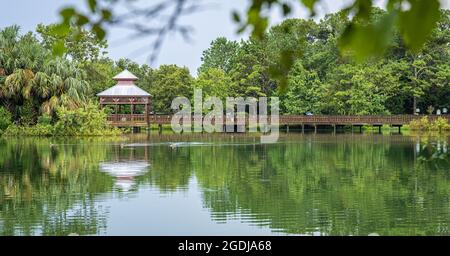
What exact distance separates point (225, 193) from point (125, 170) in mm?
4582

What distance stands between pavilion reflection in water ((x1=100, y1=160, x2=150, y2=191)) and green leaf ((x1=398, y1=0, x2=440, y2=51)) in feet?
40.9

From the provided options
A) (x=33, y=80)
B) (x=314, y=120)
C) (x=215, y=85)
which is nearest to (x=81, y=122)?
(x=33, y=80)

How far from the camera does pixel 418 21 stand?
1.03 metres

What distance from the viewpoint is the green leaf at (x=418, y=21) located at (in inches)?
40.4

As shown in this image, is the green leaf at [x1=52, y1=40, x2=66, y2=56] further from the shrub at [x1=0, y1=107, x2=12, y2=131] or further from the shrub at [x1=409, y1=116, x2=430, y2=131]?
the shrub at [x1=409, y1=116, x2=430, y2=131]

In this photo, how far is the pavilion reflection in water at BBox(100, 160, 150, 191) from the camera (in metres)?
14.2

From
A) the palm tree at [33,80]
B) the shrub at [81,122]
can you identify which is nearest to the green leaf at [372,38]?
the shrub at [81,122]

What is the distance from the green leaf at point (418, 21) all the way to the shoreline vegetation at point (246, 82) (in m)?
28.3

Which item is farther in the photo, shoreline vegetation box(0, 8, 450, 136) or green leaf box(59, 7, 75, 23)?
shoreline vegetation box(0, 8, 450, 136)

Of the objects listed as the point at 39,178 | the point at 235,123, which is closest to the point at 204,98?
the point at 235,123

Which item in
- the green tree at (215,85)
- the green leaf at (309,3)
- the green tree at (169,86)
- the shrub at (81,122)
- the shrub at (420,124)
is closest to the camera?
the green leaf at (309,3)

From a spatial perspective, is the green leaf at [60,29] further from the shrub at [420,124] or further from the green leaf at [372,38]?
the shrub at [420,124]

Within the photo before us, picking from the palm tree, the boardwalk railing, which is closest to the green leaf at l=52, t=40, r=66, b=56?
the palm tree

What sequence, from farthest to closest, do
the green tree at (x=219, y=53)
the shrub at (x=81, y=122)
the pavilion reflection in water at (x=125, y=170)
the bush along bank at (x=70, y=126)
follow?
the green tree at (x=219, y=53), the bush along bank at (x=70, y=126), the shrub at (x=81, y=122), the pavilion reflection in water at (x=125, y=170)
